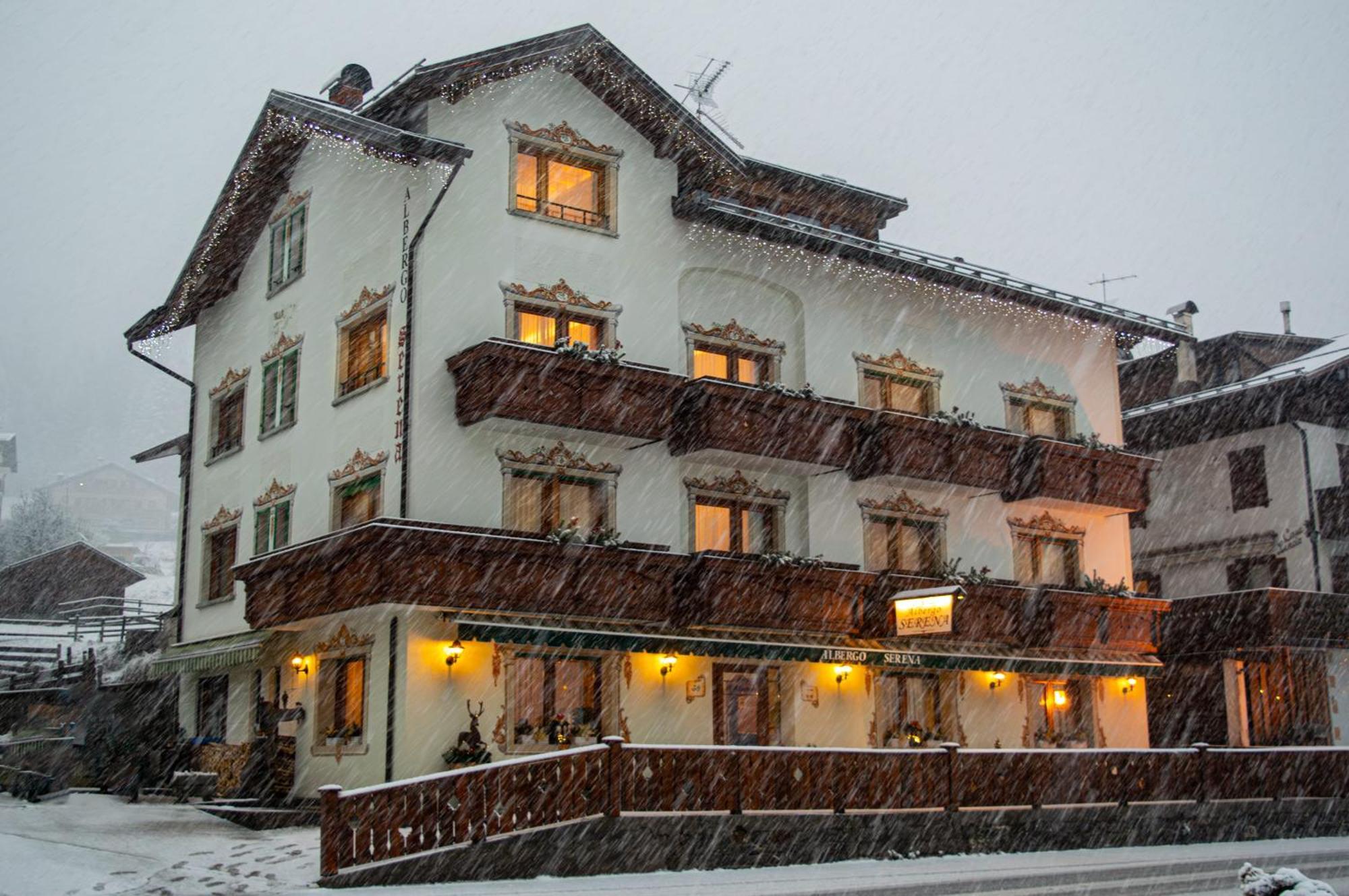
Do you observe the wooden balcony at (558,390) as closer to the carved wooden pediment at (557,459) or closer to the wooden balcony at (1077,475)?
the carved wooden pediment at (557,459)

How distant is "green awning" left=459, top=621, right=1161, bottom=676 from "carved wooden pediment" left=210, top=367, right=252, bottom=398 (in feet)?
38.2

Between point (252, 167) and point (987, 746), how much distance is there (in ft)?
64.8

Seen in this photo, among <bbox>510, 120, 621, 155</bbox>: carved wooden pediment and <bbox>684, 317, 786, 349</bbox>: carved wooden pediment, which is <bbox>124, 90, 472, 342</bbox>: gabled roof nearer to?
<bbox>510, 120, 621, 155</bbox>: carved wooden pediment

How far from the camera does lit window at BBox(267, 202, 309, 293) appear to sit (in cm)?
2836

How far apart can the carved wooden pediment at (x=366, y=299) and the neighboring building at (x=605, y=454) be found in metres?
0.08

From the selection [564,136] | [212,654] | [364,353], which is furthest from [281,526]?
[564,136]

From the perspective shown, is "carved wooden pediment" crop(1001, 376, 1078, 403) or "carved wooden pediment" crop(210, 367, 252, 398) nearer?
"carved wooden pediment" crop(210, 367, 252, 398)

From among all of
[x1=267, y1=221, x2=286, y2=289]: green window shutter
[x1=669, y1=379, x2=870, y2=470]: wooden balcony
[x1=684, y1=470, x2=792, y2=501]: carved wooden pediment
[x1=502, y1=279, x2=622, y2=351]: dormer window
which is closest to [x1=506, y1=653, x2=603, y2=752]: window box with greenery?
[x1=684, y1=470, x2=792, y2=501]: carved wooden pediment

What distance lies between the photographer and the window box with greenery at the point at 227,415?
100.0ft

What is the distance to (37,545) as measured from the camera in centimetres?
9088

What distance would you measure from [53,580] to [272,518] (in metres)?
33.8

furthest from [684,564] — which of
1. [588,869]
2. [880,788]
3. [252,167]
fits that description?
[252,167]

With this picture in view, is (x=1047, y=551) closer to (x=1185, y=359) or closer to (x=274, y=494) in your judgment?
(x=1185, y=359)

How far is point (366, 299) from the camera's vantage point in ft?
82.6
